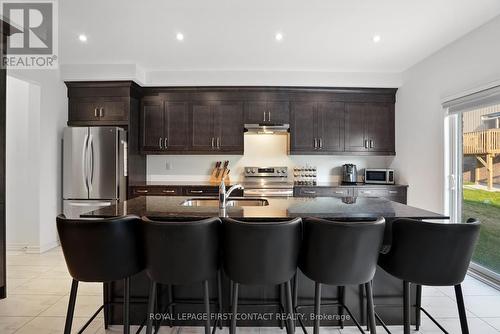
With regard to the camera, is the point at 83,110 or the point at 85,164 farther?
the point at 83,110

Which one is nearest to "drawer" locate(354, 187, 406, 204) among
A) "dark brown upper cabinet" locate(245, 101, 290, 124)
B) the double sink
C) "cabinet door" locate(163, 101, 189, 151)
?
"dark brown upper cabinet" locate(245, 101, 290, 124)

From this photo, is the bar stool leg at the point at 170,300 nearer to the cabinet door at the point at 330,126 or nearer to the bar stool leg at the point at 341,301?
the bar stool leg at the point at 341,301

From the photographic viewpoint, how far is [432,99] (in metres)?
3.81

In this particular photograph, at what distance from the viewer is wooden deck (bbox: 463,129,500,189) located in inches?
122

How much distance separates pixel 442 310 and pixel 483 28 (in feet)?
9.22

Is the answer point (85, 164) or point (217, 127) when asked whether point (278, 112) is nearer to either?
point (217, 127)

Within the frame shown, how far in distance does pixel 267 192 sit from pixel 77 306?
2.64 meters

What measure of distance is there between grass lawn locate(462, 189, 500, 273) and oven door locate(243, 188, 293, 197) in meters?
2.21

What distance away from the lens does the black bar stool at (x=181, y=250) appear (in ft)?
5.24

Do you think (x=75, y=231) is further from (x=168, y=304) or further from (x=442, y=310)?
(x=442, y=310)

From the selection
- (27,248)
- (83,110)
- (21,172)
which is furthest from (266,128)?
(27,248)

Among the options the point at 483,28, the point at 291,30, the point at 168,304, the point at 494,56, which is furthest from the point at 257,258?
the point at 483,28

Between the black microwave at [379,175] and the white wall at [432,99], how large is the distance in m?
0.16

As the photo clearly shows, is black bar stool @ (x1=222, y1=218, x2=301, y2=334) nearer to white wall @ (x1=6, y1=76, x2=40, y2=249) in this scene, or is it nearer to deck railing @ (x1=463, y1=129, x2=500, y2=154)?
deck railing @ (x1=463, y1=129, x2=500, y2=154)
